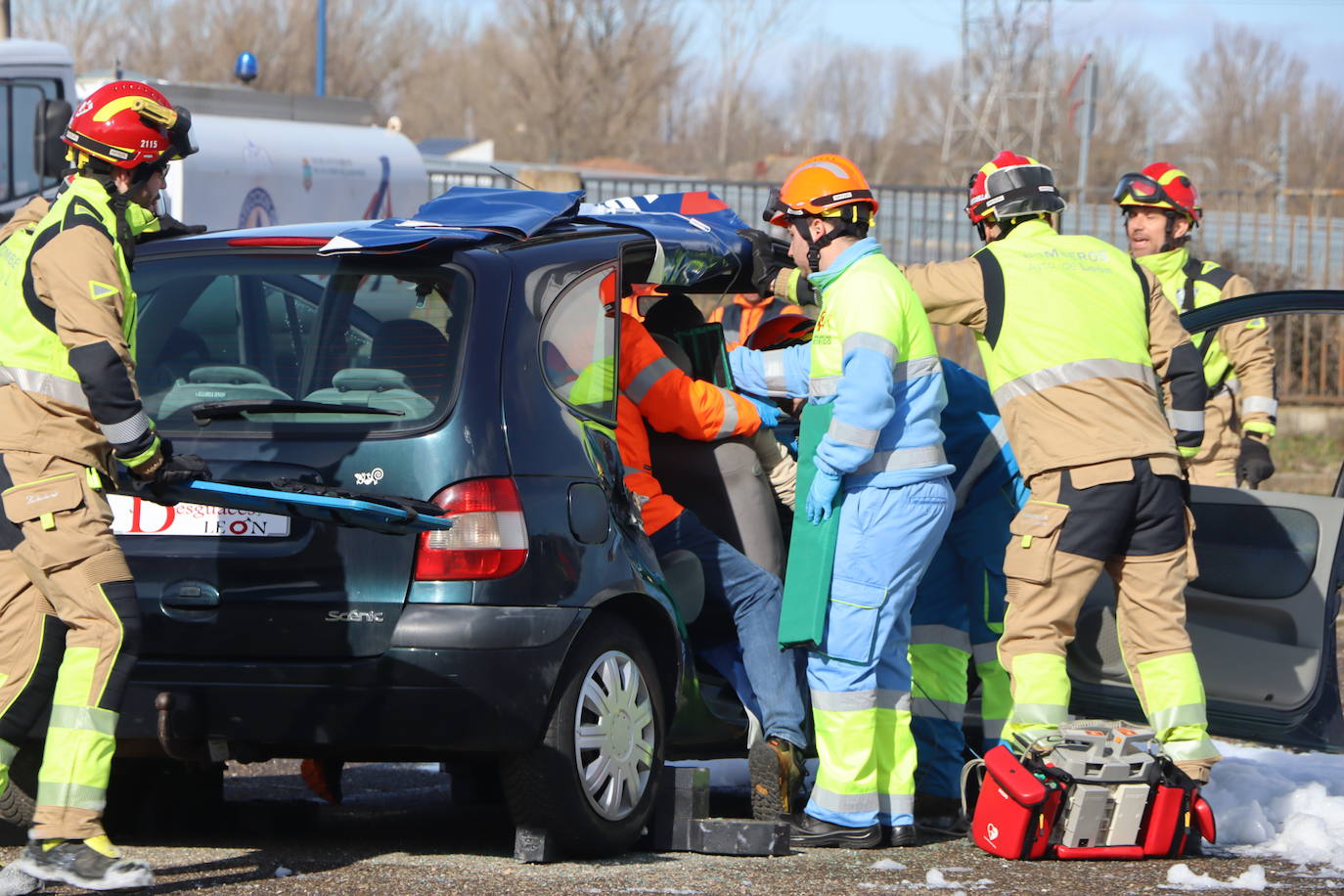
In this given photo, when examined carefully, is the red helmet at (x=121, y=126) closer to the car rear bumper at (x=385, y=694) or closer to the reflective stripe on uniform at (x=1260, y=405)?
the car rear bumper at (x=385, y=694)

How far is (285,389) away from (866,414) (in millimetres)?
1620

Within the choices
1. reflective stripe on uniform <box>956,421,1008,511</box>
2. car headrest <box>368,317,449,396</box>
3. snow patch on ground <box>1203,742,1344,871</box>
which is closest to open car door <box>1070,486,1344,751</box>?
snow patch on ground <box>1203,742,1344,871</box>

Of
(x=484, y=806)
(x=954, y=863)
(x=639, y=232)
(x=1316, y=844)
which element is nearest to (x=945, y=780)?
(x=954, y=863)

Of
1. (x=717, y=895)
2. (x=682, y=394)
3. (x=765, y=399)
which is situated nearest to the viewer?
(x=717, y=895)

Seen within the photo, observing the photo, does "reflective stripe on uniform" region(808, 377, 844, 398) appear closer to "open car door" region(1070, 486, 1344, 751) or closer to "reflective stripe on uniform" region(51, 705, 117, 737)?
"open car door" region(1070, 486, 1344, 751)

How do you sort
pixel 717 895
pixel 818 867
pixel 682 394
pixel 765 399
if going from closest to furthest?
1. pixel 717 895
2. pixel 818 867
3. pixel 682 394
4. pixel 765 399

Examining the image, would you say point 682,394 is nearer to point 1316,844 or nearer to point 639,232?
point 639,232

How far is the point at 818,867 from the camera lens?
186 inches

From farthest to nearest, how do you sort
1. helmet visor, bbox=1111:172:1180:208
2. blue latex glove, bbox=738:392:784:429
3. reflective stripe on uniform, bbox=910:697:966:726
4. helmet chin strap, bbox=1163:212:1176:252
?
helmet chin strap, bbox=1163:212:1176:252
helmet visor, bbox=1111:172:1180:208
reflective stripe on uniform, bbox=910:697:966:726
blue latex glove, bbox=738:392:784:429

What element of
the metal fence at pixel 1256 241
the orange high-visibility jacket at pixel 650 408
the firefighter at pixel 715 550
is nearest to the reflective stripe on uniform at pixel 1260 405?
the firefighter at pixel 715 550

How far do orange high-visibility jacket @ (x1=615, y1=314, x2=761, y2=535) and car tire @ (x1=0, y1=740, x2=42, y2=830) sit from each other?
5.91ft

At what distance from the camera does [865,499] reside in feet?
16.5

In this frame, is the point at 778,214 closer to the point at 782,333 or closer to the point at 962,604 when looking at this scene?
the point at 782,333

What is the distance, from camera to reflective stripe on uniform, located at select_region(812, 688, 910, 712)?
5012 mm
